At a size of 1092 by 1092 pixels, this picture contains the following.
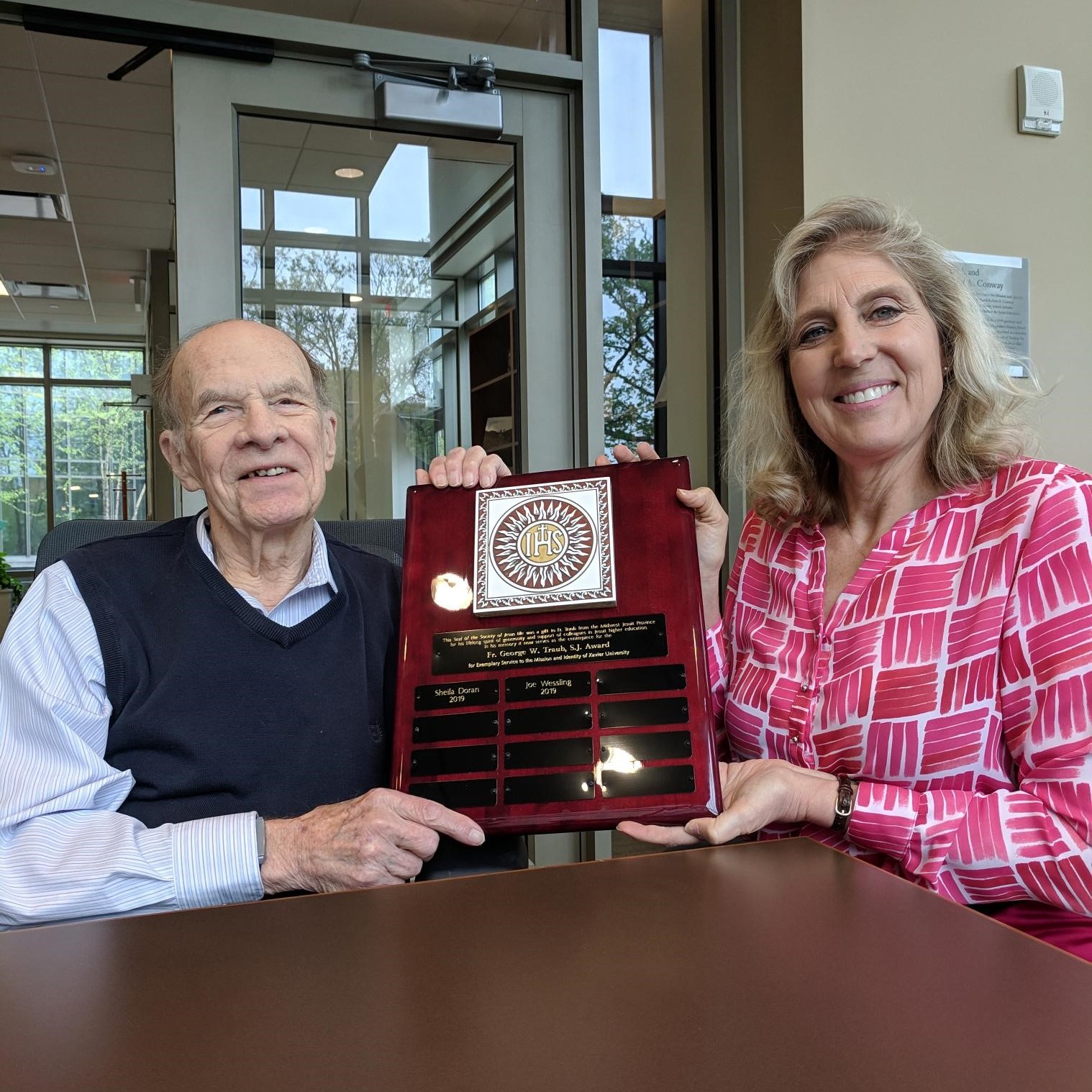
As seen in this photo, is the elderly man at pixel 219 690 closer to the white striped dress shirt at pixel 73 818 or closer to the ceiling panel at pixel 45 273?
the white striped dress shirt at pixel 73 818

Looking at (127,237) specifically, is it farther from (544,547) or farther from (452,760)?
(452,760)

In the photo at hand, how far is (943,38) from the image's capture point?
2445 millimetres

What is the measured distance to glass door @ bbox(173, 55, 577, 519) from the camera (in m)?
2.29

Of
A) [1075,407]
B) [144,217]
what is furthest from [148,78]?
[144,217]

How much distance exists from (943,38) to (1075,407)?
1.03m

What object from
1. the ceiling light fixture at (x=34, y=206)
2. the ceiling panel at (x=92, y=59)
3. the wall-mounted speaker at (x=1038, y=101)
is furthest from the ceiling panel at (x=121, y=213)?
the wall-mounted speaker at (x=1038, y=101)

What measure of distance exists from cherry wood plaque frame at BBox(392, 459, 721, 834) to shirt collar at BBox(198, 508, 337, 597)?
0.76 feet

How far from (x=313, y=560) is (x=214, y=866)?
468 millimetres

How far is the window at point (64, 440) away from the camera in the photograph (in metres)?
12.6

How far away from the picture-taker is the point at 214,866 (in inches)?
40.3

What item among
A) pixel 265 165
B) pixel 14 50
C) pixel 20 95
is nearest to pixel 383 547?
pixel 265 165

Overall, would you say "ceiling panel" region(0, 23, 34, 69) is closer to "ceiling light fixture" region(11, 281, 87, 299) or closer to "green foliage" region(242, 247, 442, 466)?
"green foliage" region(242, 247, 442, 466)

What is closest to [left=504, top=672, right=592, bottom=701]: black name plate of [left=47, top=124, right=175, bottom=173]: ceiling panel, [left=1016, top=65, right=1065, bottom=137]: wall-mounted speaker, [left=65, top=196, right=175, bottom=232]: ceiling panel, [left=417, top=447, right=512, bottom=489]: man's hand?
[left=417, top=447, right=512, bottom=489]: man's hand

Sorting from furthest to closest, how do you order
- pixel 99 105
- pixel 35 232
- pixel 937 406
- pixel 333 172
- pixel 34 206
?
pixel 35 232
pixel 34 206
pixel 99 105
pixel 333 172
pixel 937 406
